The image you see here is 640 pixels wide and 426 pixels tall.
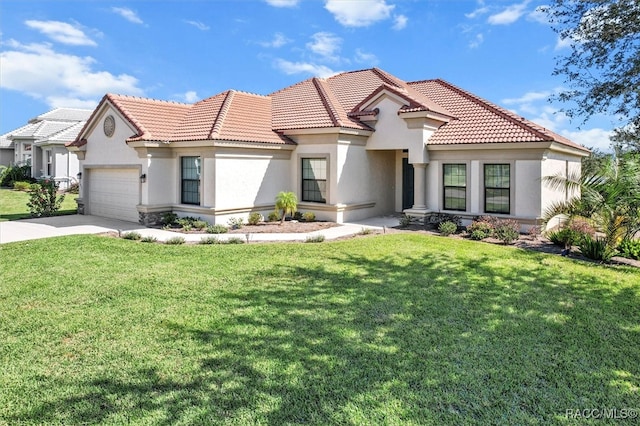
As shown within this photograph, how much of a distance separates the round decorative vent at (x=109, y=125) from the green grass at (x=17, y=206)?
552 cm

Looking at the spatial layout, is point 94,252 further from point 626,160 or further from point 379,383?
point 626,160

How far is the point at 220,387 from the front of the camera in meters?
5.27

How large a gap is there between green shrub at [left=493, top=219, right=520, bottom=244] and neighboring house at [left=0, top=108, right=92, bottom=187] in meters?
31.5

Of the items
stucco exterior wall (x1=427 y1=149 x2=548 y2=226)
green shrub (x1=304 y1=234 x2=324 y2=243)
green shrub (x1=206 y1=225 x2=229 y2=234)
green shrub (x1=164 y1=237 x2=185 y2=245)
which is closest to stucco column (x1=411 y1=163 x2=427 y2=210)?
stucco exterior wall (x1=427 y1=149 x2=548 y2=226)

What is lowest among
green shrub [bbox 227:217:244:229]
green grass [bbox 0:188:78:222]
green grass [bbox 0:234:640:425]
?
green grass [bbox 0:234:640:425]

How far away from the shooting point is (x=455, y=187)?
1803 centimetres

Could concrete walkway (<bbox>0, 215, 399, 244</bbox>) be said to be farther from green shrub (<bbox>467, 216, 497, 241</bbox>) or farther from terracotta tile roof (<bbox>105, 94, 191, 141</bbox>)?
terracotta tile roof (<bbox>105, 94, 191, 141</bbox>)

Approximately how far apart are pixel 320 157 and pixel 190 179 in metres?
5.60

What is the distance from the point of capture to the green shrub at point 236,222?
57.6 ft

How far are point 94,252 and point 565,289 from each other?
12.4 metres

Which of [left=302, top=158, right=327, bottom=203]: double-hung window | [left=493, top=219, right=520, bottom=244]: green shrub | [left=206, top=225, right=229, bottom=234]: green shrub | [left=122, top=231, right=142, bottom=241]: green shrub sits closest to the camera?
[left=493, top=219, right=520, bottom=244]: green shrub

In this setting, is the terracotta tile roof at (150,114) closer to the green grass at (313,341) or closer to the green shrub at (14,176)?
the green grass at (313,341)

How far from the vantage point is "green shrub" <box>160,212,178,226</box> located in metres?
18.1

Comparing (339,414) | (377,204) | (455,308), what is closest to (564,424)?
(339,414)
